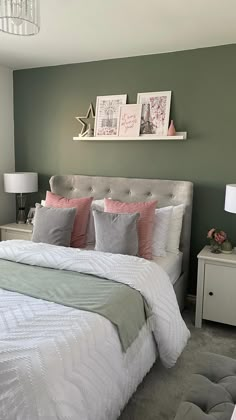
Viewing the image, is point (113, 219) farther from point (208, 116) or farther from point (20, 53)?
point (20, 53)

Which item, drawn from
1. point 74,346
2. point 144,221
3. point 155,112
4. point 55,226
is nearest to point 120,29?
point 155,112

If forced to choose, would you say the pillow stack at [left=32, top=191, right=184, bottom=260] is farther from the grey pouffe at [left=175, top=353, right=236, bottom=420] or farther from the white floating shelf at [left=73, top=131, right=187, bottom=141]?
the grey pouffe at [left=175, top=353, right=236, bottom=420]

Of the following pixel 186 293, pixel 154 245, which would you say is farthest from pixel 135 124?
pixel 186 293

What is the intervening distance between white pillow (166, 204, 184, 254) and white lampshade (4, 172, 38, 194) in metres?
1.66

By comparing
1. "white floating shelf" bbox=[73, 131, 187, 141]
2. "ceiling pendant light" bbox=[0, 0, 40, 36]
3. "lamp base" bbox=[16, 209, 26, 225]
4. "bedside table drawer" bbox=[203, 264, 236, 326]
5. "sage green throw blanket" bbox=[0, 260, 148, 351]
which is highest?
"ceiling pendant light" bbox=[0, 0, 40, 36]

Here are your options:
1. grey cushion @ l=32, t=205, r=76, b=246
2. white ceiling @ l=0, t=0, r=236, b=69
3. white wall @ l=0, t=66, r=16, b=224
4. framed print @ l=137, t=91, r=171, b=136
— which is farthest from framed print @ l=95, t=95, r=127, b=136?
white wall @ l=0, t=66, r=16, b=224

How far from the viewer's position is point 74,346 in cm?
144

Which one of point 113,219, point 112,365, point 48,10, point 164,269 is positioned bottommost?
point 112,365

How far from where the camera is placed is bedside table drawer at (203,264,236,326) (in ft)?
8.75

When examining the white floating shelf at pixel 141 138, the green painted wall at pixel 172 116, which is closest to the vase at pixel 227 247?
the green painted wall at pixel 172 116

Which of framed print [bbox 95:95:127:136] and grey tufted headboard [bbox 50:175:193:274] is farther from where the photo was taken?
framed print [bbox 95:95:127:136]

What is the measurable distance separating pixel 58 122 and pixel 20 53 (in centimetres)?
79

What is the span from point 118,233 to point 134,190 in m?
0.76

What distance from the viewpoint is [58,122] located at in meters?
3.70
